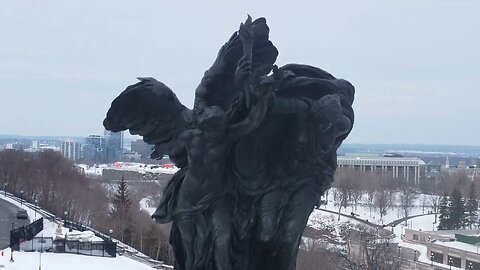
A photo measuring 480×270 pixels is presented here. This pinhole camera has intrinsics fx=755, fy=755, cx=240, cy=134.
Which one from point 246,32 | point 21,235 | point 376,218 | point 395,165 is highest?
point 246,32

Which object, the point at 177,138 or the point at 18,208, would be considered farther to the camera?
the point at 18,208

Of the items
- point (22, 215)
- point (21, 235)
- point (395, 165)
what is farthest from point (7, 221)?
point (395, 165)

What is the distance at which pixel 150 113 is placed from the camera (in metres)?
6.94

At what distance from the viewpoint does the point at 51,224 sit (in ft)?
142

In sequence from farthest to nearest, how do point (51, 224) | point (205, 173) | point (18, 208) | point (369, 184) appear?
point (369, 184), point (18, 208), point (51, 224), point (205, 173)

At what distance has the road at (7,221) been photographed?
40.4 metres

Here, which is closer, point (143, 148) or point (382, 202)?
point (382, 202)

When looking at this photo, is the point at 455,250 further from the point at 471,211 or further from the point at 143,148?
the point at 143,148

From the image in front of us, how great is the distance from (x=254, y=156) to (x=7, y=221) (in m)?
44.8

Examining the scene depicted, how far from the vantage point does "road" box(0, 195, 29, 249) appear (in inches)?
1592

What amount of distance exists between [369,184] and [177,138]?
83281 mm

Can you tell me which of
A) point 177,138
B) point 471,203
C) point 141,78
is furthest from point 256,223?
point 471,203

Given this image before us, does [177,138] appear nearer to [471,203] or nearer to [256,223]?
[256,223]

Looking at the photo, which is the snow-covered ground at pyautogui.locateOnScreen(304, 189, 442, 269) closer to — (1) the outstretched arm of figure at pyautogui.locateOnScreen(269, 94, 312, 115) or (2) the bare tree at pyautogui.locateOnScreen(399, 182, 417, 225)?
(2) the bare tree at pyautogui.locateOnScreen(399, 182, 417, 225)
